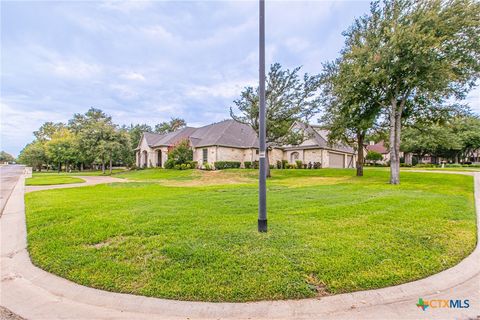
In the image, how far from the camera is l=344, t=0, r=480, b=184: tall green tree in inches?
455

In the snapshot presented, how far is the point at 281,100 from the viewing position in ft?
62.3

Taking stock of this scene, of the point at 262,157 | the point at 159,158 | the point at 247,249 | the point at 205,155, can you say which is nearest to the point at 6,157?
the point at 159,158

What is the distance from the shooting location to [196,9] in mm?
10531

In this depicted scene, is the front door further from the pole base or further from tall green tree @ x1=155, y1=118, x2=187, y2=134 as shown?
the pole base

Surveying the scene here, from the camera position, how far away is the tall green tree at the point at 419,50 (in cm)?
1156

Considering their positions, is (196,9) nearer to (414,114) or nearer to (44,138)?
(414,114)

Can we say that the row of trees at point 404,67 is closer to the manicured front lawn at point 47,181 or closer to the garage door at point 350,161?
the manicured front lawn at point 47,181

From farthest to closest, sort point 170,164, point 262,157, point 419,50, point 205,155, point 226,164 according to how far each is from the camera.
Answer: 1. point 170,164
2. point 205,155
3. point 226,164
4. point 419,50
5. point 262,157

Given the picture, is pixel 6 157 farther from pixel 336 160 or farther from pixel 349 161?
pixel 349 161

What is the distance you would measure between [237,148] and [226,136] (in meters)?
2.00

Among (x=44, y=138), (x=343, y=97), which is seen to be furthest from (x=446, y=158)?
(x=44, y=138)

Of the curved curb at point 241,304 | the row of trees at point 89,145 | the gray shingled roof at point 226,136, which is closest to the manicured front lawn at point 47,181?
the row of trees at point 89,145

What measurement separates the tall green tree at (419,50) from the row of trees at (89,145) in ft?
90.7

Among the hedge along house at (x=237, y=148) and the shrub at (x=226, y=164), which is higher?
the hedge along house at (x=237, y=148)
